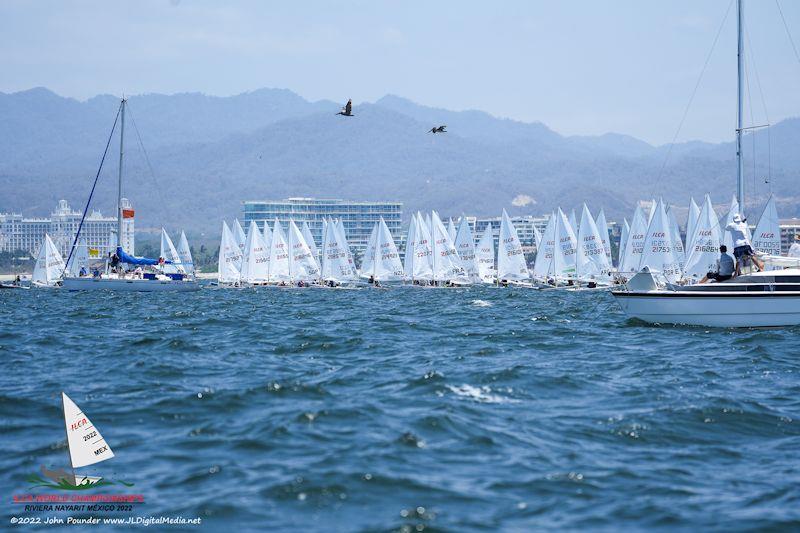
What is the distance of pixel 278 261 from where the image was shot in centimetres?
9494

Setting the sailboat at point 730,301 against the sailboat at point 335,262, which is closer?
the sailboat at point 730,301

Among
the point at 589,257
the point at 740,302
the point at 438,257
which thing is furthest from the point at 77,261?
the point at 740,302

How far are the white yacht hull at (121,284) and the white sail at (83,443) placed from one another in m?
67.1

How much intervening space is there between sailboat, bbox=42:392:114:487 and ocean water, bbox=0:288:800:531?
0.20 metres

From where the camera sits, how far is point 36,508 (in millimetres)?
10945

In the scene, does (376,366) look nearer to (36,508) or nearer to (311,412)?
(311,412)

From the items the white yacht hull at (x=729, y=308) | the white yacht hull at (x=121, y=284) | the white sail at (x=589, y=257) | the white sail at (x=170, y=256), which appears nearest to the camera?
the white yacht hull at (x=729, y=308)

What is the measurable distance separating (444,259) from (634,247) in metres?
23.2

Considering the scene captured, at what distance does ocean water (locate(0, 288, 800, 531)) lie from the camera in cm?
1088

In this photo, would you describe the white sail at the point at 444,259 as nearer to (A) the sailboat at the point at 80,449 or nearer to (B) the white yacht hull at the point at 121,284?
(B) the white yacht hull at the point at 121,284

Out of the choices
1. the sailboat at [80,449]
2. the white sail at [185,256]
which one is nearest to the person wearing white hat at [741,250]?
the sailboat at [80,449]

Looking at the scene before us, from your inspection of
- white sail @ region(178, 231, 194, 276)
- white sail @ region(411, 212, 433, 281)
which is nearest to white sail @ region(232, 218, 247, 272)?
white sail @ region(178, 231, 194, 276)

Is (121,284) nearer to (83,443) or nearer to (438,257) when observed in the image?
(438,257)

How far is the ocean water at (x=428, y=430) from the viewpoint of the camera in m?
10.9
